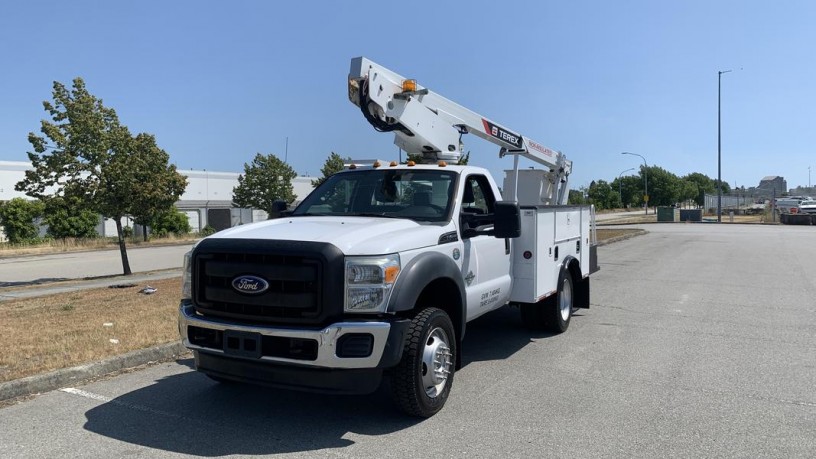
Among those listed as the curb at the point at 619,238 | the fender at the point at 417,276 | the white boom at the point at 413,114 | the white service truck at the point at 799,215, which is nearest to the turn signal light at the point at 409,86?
the white boom at the point at 413,114

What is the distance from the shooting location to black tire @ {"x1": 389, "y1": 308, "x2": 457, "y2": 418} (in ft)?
14.1

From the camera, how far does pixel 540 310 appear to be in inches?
291

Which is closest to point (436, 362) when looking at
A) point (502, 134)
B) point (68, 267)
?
point (502, 134)

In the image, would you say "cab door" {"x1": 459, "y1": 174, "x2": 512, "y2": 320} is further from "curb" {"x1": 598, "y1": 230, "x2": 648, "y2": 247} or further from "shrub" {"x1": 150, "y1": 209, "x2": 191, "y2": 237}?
"shrub" {"x1": 150, "y1": 209, "x2": 191, "y2": 237}

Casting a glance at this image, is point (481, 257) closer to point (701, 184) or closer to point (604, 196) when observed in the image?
point (604, 196)

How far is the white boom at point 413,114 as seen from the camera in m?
6.75

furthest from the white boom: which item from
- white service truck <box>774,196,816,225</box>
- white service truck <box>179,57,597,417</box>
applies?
white service truck <box>774,196,816,225</box>

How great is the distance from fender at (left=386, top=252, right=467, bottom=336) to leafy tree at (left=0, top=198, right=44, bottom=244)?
3942 cm

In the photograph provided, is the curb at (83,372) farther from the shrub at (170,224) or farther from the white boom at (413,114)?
the shrub at (170,224)

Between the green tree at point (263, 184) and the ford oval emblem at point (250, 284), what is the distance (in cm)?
4455

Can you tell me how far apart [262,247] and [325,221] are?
37.1 inches

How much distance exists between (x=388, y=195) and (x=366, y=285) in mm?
1666

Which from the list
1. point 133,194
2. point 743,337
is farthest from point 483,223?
point 133,194

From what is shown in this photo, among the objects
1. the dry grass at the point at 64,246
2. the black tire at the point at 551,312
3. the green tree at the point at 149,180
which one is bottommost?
the dry grass at the point at 64,246
